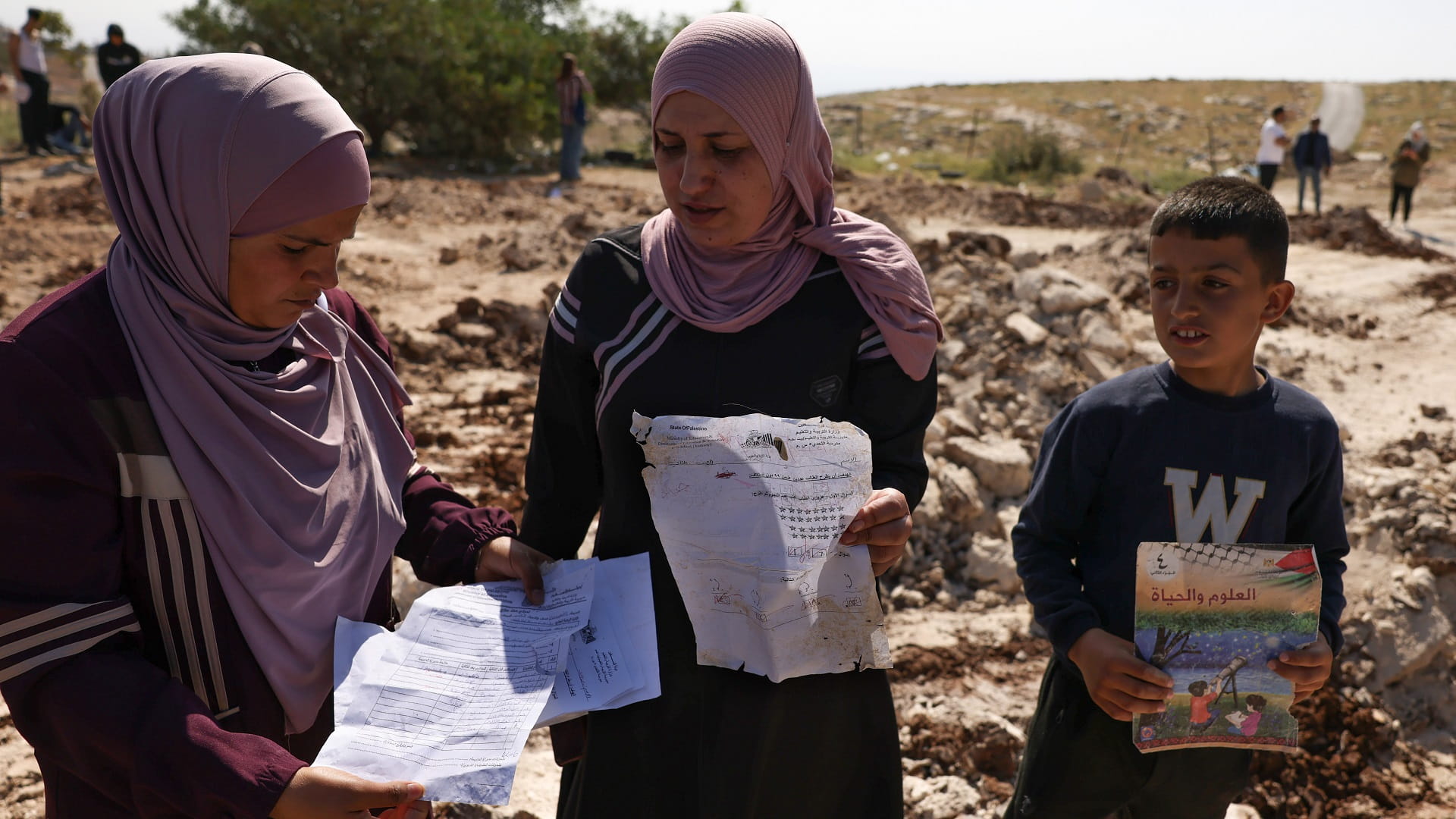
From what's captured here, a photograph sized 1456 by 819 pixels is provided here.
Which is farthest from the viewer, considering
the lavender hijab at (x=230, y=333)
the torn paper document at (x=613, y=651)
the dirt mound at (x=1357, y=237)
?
the dirt mound at (x=1357, y=237)

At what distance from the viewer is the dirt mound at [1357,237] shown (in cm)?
883

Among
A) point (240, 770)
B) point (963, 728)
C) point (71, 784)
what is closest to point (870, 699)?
point (240, 770)

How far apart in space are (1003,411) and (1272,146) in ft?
31.2

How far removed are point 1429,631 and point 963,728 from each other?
1.73 meters

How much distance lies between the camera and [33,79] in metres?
12.2

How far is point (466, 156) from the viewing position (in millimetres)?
15344

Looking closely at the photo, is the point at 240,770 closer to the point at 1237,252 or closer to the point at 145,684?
the point at 145,684

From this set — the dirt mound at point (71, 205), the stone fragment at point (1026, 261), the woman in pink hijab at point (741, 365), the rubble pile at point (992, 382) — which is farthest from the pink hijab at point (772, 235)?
the dirt mound at point (71, 205)

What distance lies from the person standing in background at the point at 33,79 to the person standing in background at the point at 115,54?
719 millimetres

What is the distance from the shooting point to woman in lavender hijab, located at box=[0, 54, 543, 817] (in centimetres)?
126

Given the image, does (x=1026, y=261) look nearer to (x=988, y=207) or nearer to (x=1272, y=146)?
(x=988, y=207)

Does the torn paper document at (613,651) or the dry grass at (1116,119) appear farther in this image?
the dry grass at (1116,119)

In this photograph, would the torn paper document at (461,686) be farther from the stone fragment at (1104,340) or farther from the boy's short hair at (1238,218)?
the stone fragment at (1104,340)

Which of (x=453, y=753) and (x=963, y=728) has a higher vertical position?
(x=453, y=753)
